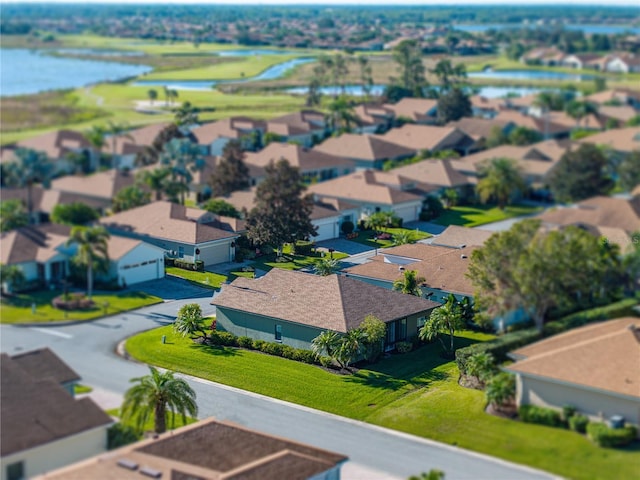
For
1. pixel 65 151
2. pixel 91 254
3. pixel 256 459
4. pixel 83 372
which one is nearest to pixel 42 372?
pixel 83 372

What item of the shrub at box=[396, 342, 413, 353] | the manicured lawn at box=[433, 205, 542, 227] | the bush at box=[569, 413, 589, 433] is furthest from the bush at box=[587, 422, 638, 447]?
the manicured lawn at box=[433, 205, 542, 227]

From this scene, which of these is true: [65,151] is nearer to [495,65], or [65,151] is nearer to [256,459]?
[256,459]

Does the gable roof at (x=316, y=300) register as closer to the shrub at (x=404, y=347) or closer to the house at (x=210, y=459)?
the shrub at (x=404, y=347)

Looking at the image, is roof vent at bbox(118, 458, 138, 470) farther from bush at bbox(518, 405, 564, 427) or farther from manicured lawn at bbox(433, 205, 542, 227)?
manicured lawn at bbox(433, 205, 542, 227)

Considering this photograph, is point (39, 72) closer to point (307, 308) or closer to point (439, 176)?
point (307, 308)

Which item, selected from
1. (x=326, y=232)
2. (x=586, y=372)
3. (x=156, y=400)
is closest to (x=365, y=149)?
(x=326, y=232)

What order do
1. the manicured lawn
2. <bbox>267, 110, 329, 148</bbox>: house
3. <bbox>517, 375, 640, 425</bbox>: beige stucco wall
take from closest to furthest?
<bbox>517, 375, 640, 425</bbox>: beige stucco wall
the manicured lawn
<bbox>267, 110, 329, 148</bbox>: house
